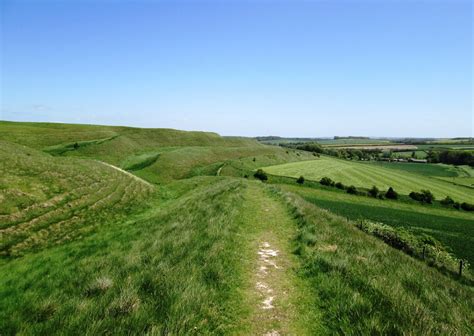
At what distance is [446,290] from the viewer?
7957 mm

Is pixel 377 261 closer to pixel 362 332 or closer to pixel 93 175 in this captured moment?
pixel 362 332

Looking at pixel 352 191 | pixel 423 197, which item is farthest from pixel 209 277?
pixel 423 197

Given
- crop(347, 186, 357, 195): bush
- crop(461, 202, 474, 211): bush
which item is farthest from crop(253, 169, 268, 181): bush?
crop(461, 202, 474, 211): bush

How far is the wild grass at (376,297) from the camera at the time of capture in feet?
17.4

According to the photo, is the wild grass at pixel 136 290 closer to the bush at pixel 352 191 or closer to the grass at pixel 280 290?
the grass at pixel 280 290

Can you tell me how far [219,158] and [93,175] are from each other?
5418cm

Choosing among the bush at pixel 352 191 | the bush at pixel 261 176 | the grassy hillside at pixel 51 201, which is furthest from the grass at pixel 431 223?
the grassy hillside at pixel 51 201

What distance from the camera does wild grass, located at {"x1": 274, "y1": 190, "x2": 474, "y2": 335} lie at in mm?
5297

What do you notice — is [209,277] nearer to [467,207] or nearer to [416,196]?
[416,196]

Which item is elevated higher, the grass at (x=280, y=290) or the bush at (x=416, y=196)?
the grass at (x=280, y=290)

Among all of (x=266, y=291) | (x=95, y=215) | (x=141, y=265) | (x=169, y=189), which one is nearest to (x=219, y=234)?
(x=141, y=265)

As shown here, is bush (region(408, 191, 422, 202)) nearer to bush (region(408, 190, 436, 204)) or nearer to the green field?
bush (region(408, 190, 436, 204))

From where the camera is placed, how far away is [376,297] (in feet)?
20.8

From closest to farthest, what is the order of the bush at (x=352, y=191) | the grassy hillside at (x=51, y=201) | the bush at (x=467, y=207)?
1. the grassy hillside at (x=51, y=201)
2. the bush at (x=467, y=207)
3. the bush at (x=352, y=191)
